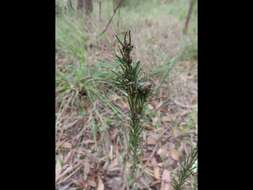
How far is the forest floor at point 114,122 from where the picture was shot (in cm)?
125

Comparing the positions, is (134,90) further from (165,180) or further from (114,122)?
(114,122)

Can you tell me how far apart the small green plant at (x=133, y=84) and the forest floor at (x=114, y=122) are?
20.3 inches

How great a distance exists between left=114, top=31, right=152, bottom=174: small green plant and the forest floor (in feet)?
1.69

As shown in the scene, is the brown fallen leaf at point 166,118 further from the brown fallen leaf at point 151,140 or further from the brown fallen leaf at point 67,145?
the brown fallen leaf at point 67,145

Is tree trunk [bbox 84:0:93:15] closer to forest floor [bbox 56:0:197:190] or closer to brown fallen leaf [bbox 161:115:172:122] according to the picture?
forest floor [bbox 56:0:197:190]

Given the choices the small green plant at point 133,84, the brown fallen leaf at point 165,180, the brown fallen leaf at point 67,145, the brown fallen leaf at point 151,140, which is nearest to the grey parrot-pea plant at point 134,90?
the small green plant at point 133,84

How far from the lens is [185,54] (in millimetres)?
2158

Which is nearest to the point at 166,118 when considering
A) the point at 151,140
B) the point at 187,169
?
the point at 151,140

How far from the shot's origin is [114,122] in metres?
1.49

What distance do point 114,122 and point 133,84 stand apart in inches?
39.2

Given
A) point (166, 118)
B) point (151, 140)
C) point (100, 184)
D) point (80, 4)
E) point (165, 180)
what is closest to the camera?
point (80, 4)
